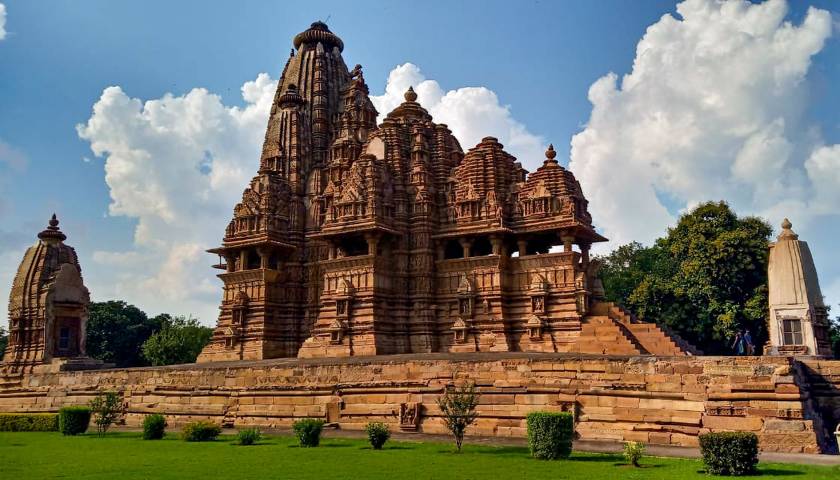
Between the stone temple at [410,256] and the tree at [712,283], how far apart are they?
9438 mm

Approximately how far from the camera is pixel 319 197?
3491cm

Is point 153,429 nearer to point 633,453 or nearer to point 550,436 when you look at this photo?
point 550,436

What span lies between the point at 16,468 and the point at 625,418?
13256mm

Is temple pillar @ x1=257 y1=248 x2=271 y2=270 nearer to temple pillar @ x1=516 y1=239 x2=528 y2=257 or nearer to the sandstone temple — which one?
the sandstone temple

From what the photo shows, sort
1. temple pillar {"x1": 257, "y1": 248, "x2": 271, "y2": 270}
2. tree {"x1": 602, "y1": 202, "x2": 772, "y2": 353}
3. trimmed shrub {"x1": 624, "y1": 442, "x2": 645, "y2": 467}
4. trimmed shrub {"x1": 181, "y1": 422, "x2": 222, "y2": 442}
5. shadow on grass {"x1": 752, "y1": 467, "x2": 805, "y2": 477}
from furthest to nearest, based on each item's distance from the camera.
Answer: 1. tree {"x1": 602, "y1": 202, "x2": 772, "y2": 353}
2. temple pillar {"x1": 257, "y1": 248, "x2": 271, "y2": 270}
3. trimmed shrub {"x1": 181, "y1": 422, "x2": 222, "y2": 442}
4. trimmed shrub {"x1": 624, "y1": 442, "x2": 645, "y2": 467}
5. shadow on grass {"x1": 752, "y1": 467, "x2": 805, "y2": 477}

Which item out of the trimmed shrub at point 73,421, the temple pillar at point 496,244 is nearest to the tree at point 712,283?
the temple pillar at point 496,244

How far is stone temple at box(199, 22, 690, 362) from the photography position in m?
28.2

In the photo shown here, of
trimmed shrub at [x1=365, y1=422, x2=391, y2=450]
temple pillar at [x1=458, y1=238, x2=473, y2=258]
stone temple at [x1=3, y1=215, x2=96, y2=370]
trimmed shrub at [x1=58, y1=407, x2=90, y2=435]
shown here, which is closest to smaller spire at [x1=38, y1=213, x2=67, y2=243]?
stone temple at [x1=3, y1=215, x2=96, y2=370]

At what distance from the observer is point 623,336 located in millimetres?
25406

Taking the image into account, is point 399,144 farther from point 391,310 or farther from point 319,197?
point 391,310

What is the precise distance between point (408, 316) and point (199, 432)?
39.2 ft

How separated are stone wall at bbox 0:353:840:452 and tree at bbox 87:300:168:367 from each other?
31905 mm

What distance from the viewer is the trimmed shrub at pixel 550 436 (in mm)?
15266

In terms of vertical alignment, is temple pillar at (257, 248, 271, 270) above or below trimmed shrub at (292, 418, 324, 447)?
above
